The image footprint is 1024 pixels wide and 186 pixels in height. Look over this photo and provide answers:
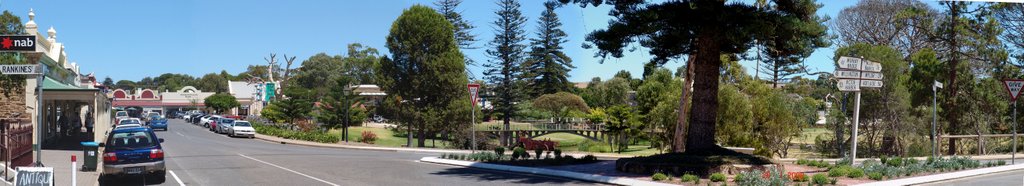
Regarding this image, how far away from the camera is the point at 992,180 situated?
54.4 feet

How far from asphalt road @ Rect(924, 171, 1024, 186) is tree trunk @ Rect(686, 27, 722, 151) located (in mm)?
4852

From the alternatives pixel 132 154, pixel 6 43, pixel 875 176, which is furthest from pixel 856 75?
pixel 6 43

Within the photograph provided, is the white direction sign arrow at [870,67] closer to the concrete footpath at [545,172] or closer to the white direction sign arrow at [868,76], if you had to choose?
the white direction sign arrow at [868,76]

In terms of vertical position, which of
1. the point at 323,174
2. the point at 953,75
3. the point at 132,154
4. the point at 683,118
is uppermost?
the point at 953,75

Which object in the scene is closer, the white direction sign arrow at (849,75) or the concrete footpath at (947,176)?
the concrete footpath at (947,176)

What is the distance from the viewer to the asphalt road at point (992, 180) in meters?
15.7

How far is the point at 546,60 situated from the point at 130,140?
218 ft

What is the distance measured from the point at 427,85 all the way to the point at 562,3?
31.4 m

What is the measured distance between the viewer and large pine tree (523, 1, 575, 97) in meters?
81.4

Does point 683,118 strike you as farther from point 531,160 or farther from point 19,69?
point 19,69

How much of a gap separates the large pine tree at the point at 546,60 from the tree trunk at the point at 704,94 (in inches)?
2390

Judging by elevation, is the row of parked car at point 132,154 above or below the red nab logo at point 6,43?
below

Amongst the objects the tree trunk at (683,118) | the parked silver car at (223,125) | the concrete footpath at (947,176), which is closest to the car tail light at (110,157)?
the concrete footpath at (947,176)

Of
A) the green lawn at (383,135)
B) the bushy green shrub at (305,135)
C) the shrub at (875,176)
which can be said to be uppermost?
the shrub at (875,176)
